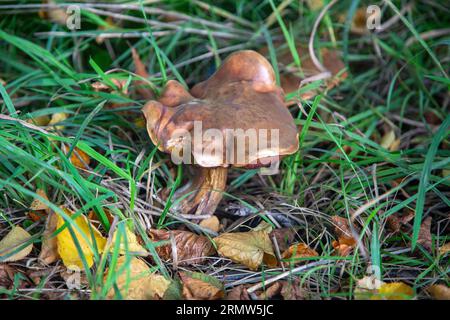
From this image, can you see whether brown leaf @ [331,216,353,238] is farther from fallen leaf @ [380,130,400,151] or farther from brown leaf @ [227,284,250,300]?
fallen leaf @ [380,130,400,151]

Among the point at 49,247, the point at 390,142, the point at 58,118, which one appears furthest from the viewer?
the point at 390,142

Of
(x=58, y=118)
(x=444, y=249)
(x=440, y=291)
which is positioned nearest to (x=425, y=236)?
(x=444, y=249)

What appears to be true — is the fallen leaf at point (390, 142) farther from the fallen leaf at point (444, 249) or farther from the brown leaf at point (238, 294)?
the brown leaf at point (238, 294)

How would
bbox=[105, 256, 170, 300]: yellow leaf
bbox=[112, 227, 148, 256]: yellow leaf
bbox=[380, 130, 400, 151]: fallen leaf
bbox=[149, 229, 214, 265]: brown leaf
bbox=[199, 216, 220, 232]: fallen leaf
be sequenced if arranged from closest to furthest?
bbox=[105, 256, 170, 300]: yellow leaf < bbox=[112, 227, 148, 256]: yellow leaf < bbox=[149, 229, 214, 265]: brown leaf < bbox=[199, 216, 220, 232]: fallen leaf < bbox=[380, 130, 400, 151]: fallen leaf

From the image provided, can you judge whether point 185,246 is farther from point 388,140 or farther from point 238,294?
point 388,140

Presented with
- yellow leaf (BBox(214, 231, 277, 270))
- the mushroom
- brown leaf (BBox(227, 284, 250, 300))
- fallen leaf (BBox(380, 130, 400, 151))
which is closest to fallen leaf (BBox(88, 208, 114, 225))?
the mushroom

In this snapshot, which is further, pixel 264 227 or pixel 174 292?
pixel 264 227

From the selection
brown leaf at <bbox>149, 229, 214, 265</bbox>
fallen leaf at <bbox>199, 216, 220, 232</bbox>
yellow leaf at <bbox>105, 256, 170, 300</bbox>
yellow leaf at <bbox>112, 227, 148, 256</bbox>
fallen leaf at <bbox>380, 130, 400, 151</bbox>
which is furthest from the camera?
fallen leaf at <bbox>380, 130, 400, 151</bbox>
